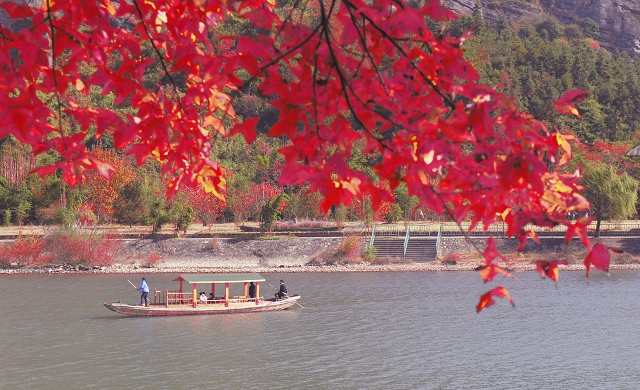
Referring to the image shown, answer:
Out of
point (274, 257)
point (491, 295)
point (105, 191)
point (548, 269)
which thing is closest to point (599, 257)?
point (548, 269)

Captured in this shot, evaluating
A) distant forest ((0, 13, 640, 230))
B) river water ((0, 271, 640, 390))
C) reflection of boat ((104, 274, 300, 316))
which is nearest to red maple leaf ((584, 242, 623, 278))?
river water ((0, 271, 640, 390))

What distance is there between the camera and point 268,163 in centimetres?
4644

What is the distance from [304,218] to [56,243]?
11497 millimetres

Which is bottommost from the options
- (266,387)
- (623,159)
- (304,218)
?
(266,387)

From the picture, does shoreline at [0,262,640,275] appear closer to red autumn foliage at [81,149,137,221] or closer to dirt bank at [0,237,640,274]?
dirt bank at [0,237,640,274]

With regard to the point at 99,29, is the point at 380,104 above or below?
below

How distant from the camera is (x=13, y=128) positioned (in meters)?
3.10

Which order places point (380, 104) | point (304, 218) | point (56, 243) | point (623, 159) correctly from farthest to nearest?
point (623, 159)
point (304, 218)
point (56, 243)
point (380, 104)

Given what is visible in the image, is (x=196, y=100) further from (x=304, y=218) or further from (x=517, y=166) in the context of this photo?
(x=304, y=218)

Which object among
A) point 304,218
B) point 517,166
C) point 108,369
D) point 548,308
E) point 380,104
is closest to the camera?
point 517,166

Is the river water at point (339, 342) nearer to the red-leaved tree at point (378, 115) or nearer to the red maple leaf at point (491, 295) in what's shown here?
the red-leaved tree at point (378, 115)

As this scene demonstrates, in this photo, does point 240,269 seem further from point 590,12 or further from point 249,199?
point 590,12

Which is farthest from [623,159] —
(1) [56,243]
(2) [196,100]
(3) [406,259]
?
(2) [196,100]

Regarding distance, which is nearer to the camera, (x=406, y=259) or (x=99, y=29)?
(x=99, y=29)
